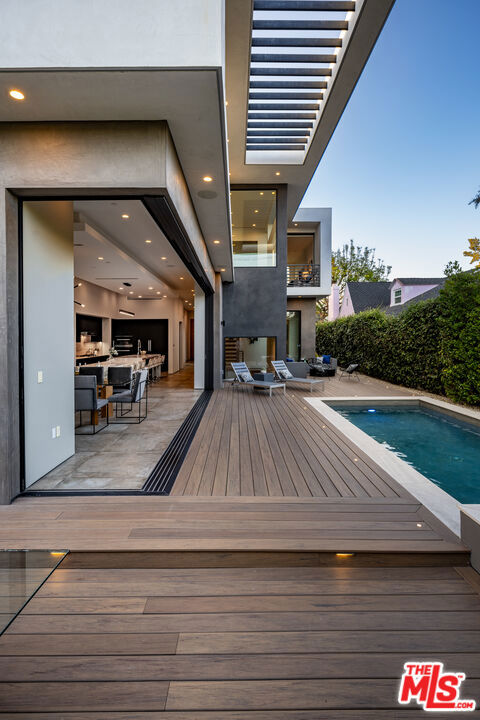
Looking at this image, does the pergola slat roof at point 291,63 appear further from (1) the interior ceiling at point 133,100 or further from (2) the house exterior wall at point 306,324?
(2) the house exterior wall at point 306,324

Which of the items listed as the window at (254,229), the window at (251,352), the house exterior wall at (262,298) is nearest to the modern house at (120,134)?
the window at (254,229)

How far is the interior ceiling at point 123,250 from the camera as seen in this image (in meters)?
5.16

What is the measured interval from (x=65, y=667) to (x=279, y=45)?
7947 mm

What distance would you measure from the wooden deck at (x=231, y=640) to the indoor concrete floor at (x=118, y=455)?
4.11 ft

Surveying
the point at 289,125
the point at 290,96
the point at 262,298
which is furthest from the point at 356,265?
the point at 290,96

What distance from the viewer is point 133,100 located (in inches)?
103

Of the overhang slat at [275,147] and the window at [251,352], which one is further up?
the overhang slat at [275,147]

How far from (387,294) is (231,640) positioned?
24446mm

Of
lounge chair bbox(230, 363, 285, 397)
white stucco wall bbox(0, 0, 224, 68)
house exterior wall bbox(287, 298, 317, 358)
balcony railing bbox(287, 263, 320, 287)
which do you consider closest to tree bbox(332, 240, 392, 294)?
house exterior wall bbox(287, 298, 317, 358)

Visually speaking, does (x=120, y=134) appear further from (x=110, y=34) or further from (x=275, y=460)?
(x=275, y=460)

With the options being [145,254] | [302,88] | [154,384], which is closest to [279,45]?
[302,88]

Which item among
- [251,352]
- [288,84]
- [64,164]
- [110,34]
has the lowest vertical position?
[251,352]

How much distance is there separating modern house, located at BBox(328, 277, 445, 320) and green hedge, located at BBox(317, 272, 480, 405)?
5.67m

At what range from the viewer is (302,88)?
662cm
